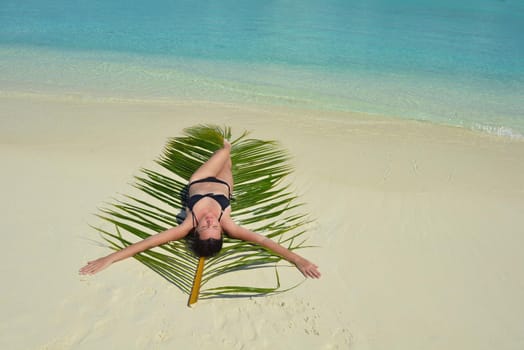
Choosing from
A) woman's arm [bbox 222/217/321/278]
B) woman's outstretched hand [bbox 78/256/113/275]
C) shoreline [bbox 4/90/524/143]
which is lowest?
woman's outstretched hand [bbox 78/256/113/275]

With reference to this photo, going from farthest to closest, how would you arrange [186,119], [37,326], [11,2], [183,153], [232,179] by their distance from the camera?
1. [11,2]
2. [186,119]
3. [183,153]
4. [232,179]
5. [37,326]

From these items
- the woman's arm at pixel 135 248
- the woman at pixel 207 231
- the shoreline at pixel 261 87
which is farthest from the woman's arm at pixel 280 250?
the shoreline at pixel 261 87

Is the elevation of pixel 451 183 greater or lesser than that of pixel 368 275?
greater

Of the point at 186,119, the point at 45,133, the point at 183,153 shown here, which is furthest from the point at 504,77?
the point at 45,133

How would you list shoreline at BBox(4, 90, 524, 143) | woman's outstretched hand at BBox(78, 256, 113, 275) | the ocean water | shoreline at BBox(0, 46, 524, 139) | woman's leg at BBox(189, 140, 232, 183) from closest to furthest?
woman's outstretched hand at BBox(78, 256, 113, 275) < woman's leg at BBox(189, 140, 232, 183) < shoreline at BBox(4, 90, 524, 143) < shoreline at BBox(0, 46, 524, 139) < the ocean water

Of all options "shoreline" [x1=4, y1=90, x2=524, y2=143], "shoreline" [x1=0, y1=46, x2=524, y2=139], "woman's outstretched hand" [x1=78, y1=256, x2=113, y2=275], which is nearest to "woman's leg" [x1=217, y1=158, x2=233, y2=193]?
"woman's outstretched hand" [x1=78, y1=256, x2=113, y2=275]

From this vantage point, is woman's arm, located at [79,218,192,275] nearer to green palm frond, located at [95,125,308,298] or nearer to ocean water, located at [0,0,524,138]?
green palm frond, located at [95,125,308,298]

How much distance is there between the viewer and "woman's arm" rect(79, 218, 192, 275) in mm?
3016

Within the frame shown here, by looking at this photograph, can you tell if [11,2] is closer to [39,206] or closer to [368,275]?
[39,206]

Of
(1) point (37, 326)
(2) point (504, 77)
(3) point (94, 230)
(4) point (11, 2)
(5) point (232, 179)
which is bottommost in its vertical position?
(1) point (37, 326)

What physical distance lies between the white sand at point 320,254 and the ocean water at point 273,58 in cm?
240

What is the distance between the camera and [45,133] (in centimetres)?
551

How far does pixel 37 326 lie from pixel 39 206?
143cm

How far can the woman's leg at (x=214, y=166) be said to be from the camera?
3837mm
